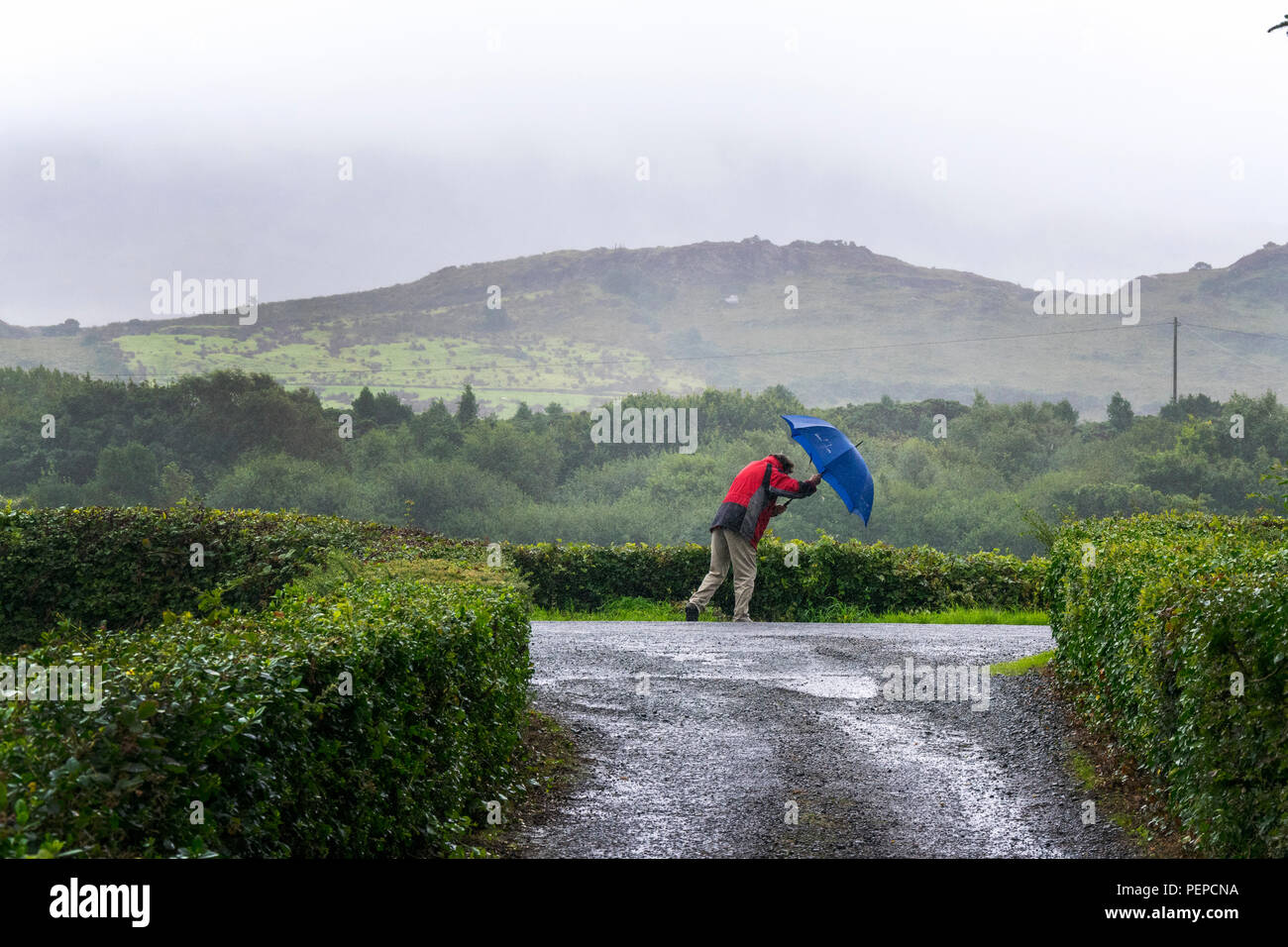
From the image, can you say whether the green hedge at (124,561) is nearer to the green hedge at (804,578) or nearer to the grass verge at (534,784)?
the green hedge at (804,578)

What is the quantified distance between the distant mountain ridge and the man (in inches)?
3695

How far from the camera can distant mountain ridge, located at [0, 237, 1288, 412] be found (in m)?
129

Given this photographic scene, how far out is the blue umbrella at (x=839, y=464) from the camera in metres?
16.5

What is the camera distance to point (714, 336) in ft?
520

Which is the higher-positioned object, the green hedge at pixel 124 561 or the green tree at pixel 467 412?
the green tree at pixel 467 412

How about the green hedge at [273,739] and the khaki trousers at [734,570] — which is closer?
the green hedge at [273,739]

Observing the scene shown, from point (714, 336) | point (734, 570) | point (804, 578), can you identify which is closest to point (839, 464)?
point (804, 578)

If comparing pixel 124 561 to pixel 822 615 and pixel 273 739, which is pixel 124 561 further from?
pixel 273 739

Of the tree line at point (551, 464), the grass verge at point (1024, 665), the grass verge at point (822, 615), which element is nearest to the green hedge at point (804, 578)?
the grass verge at point (822, 615)

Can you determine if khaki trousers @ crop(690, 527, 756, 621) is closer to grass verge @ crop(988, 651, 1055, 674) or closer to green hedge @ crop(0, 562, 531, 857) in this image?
grass verge @ crop(988, 651, 1055, 674)

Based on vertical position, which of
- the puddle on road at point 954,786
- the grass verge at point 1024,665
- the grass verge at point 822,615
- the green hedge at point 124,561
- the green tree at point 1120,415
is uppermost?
the green tree at point 1120,415

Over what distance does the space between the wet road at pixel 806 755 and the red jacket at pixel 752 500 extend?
11.5ft
